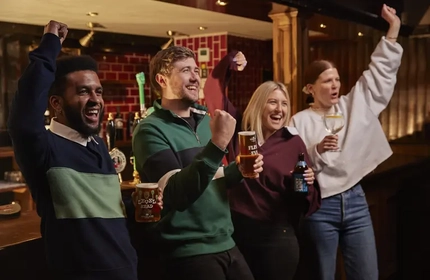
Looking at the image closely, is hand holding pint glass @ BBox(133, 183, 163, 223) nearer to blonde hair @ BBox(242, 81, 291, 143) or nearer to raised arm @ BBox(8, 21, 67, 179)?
raised arm @ BBox(8, 21, 67, 179)

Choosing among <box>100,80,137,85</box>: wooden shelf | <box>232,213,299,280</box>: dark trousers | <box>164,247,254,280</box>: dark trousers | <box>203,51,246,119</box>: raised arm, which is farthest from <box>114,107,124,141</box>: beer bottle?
<box>164,247,254,280</box>: dark trousers

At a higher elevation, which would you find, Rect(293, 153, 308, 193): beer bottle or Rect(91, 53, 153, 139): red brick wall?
Rect(91, 53, 153, 139): red brick wall

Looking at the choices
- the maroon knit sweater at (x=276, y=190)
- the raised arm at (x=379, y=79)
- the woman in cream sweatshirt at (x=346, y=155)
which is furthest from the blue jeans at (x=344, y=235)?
the raised arm at (x=379, y=79)

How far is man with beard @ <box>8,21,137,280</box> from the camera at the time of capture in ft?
4.50

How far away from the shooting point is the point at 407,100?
229 inches

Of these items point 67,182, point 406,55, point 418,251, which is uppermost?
point 406,55

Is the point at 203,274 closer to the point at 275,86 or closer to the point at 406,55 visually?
the point at 275,86

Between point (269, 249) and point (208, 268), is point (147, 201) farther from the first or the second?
point (269, 249)

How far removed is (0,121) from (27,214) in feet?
9.78

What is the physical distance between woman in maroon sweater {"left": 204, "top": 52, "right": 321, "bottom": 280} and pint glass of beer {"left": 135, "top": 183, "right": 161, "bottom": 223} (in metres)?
0.63

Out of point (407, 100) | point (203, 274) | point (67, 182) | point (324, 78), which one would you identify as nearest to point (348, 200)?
point (324, 78)

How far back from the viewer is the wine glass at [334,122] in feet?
7.93

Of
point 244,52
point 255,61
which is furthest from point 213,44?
point 255,61

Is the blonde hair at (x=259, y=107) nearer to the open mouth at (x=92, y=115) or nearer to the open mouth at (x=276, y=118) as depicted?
the open mouth at (x=276, y=118)
